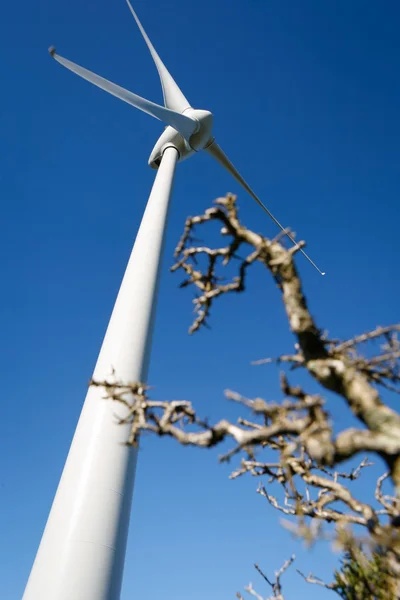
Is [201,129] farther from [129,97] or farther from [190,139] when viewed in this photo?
[129,97]

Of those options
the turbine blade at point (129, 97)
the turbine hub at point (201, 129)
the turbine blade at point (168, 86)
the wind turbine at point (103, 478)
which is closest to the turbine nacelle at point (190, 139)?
the turbine hub at point (201, 129)

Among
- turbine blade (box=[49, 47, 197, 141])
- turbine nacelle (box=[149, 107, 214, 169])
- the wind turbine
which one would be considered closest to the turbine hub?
turbine nacelle (box=[149, 107, 214, 169])

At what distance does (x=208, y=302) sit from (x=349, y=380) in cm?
318

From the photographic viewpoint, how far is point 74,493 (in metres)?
9.69

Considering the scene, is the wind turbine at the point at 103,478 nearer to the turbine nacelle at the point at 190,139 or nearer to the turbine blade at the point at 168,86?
the turbine nacelle at the point at 190,139

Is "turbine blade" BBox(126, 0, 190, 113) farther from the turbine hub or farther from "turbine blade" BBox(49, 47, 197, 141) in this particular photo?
"turbine blade" BBox(49, 47, 197, 141)

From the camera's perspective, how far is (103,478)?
983cm

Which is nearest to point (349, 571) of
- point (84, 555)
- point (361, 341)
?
point (84, 555)

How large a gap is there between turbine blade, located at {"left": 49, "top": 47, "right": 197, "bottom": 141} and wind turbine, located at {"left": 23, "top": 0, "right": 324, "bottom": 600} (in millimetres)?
10201

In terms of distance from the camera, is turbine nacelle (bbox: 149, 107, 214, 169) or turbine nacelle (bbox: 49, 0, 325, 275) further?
turbine nacelle (bbox: 149, 107, 214, 169)

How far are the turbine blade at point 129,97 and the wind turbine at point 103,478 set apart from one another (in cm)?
1020

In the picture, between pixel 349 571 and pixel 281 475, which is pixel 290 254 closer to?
pixel 281 475

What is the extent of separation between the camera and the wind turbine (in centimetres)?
857

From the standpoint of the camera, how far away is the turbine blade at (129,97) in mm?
22453
